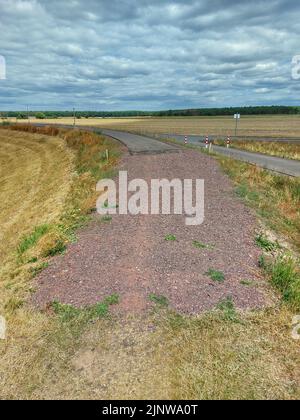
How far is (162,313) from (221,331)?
3.44 feet

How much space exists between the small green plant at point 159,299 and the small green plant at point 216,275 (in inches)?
51.1

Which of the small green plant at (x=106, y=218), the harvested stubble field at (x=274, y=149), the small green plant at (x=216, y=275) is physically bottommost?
the small green plant at (x=216, y=275)

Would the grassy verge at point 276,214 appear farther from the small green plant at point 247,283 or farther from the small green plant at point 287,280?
the small green plant at point 247,283

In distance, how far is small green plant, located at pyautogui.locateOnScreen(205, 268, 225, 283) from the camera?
23.6 ft

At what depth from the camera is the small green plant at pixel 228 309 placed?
6002 millimetres

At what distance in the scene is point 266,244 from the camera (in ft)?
31.4

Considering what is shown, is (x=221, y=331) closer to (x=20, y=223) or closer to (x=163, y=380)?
(x=163, y=380)

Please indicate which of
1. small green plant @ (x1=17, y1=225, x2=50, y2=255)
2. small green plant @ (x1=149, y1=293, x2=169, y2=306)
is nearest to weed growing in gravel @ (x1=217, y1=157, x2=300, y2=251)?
small green plant @ (x1=149, y1=293, x2=169, y2=306)

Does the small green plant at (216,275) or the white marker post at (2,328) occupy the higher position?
the small green plant at (216,275)

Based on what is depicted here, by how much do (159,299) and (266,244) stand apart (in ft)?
14.5

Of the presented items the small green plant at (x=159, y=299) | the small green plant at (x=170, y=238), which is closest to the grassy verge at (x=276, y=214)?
the small green plant at (x=170, y=238)

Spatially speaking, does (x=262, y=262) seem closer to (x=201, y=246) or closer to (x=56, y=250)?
(x=201, y=246)
